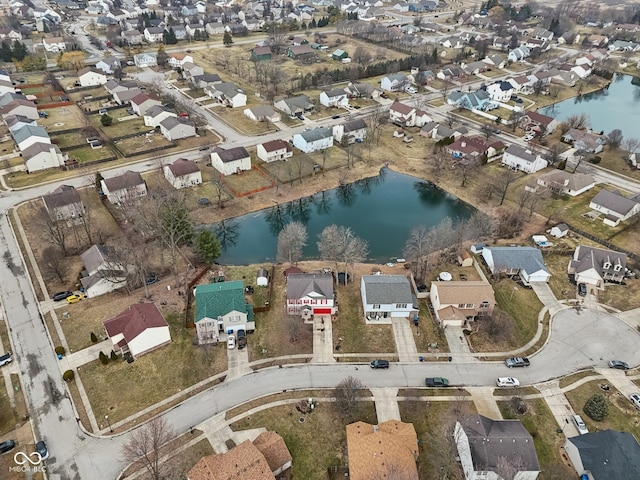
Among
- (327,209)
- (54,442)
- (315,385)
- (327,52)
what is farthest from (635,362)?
(327,52)

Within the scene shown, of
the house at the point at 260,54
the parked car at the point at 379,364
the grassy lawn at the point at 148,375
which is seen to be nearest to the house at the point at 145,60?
the house at the point at 260,54

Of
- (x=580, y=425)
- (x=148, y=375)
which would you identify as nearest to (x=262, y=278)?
(x=148, y=375)

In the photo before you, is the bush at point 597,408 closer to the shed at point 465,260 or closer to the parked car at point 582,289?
the parked car at point 582,289

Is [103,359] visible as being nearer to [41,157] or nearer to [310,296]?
[310,296]

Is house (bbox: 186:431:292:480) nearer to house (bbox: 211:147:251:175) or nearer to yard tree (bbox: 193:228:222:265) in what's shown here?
yard tree (bbox: 193:228:222:265)

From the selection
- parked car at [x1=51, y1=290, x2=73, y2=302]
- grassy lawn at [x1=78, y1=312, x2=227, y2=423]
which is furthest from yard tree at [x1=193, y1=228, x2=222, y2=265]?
parked car at [x1=51, y1=290, x2=73, y2=302]

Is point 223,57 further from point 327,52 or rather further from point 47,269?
point 47,269
